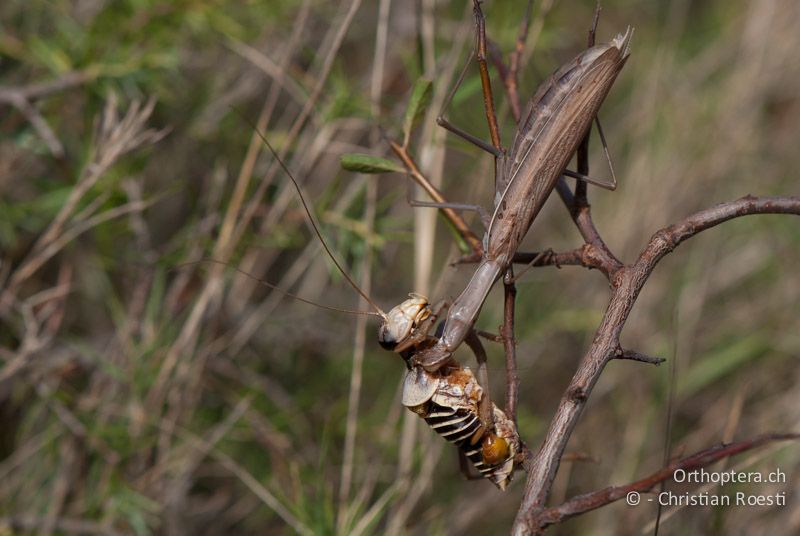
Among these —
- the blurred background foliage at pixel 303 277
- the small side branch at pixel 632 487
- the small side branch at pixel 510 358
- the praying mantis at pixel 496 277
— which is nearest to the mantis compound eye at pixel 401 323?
the praying mantis at pixel 496 277

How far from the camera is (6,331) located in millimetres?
3273

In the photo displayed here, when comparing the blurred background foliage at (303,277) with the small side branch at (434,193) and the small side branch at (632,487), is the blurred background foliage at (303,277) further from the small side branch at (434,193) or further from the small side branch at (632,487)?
the small side branch at (632,487)

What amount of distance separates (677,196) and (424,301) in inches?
108

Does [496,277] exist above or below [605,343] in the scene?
above

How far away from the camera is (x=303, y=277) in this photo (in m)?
4.32

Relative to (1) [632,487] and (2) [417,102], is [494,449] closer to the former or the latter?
(1) [632,487]

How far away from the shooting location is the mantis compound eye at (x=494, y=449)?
1562 mm

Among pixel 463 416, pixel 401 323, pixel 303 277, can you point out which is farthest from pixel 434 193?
pixel 303 277

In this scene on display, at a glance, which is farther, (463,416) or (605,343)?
(463,416)

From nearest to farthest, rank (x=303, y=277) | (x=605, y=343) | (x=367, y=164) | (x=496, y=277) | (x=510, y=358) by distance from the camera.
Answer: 1. (x=605, y=343)
2. (x=510, y=358)
3. (x=496, y=277)
4. (x=367, y=164)
5. (x=303, y=277)

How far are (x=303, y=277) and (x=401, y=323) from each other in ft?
9.17

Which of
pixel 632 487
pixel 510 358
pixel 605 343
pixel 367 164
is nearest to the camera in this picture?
pixel 632 487

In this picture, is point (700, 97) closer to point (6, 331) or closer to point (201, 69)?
point (201, 69)

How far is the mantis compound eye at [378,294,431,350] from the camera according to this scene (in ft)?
5.19
